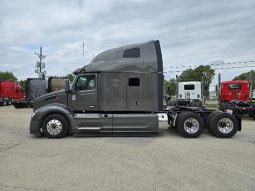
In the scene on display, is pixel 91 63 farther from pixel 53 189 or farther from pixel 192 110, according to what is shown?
pixel 53 189

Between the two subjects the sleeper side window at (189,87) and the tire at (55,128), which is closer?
the tire at (55,128)

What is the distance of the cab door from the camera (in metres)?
12.6

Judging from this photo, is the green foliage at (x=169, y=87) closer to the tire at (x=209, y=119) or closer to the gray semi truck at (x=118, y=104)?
the gray semi truck at (x=118, y=104)

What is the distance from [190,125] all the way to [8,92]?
31632mm

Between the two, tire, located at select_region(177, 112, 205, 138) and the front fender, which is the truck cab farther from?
tire, located at select_region(177, 112, 205, 138)

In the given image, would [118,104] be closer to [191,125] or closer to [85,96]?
[85,96]

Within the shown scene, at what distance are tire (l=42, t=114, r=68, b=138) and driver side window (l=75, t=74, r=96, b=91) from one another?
1.39 metres

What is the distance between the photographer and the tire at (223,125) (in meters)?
12.4

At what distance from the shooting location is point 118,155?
8781 millimetres

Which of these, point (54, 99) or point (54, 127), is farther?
point (54, 99)

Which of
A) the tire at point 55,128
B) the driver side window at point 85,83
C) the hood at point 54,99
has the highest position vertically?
the driver side window at point 85,83

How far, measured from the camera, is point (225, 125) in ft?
41.1

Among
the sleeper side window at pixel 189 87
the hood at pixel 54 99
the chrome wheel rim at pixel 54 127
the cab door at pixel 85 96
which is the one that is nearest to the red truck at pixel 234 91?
the sleeper side window at pixel 189 87

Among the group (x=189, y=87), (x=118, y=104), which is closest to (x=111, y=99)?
(x=118, y=104)
